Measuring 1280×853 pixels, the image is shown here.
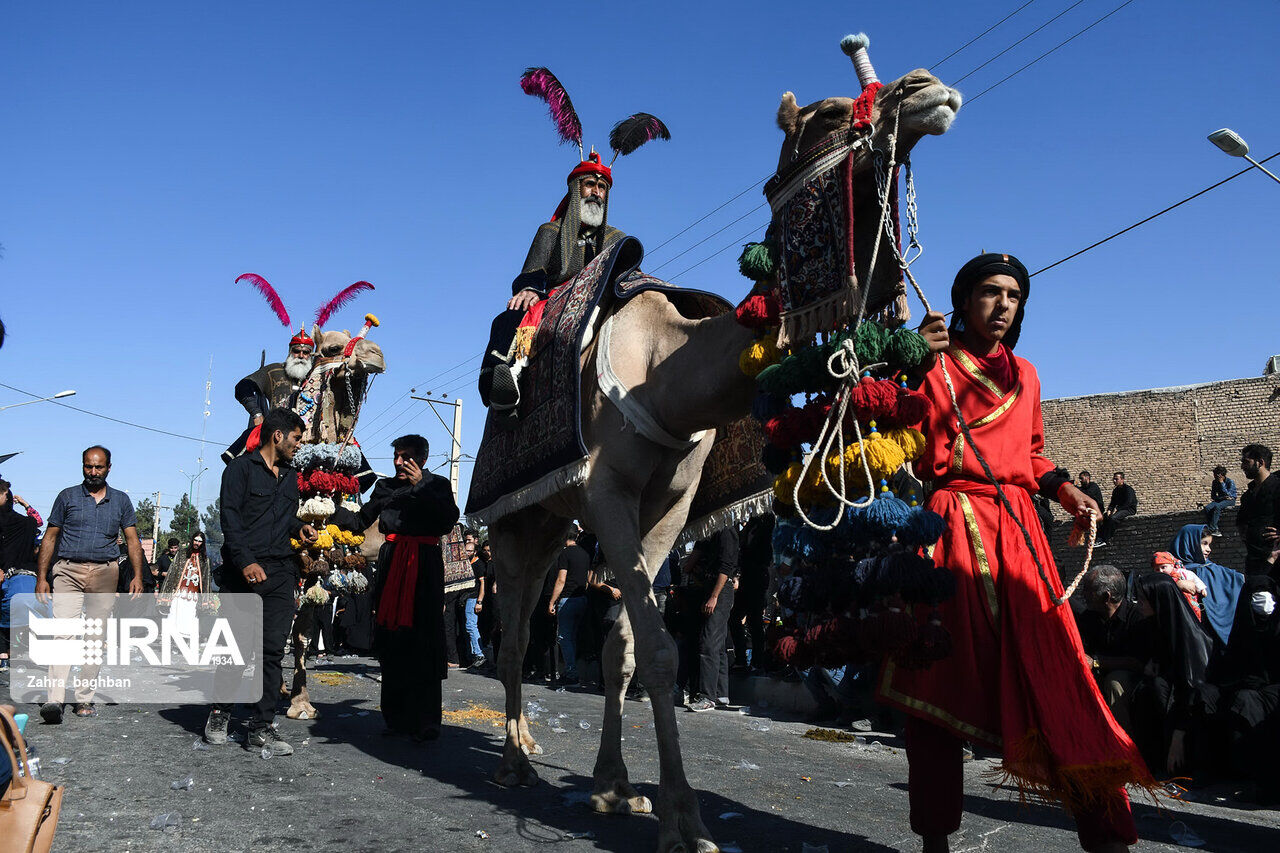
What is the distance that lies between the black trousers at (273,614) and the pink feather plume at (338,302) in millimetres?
3443

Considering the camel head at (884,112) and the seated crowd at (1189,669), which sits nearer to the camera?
the camel head at (884,112)

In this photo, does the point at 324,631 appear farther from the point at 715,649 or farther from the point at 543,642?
the point at 715,649

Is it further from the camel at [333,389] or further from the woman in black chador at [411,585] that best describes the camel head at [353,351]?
the woman in black chador at [411,585]

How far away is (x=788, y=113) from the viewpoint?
13.5ft

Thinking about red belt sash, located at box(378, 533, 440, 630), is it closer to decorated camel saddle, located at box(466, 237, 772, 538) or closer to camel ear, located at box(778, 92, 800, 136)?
decorated camel saddle, located at box(466, 237, 772, 538)

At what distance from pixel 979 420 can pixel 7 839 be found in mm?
3445

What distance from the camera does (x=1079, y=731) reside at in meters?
3.38

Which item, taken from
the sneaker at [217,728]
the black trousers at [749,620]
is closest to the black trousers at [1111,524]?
the black trousers at [749,620]

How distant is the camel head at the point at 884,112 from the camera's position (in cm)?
358

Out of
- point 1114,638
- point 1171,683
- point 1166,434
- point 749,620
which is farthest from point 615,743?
point 1166,434

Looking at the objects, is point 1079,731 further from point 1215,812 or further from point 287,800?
point 287,800

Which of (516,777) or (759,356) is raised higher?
(759,356)

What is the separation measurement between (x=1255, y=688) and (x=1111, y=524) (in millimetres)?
9271

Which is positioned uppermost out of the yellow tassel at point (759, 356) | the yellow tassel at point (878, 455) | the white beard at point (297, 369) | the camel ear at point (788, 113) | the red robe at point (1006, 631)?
the white beard at point (297, 369)
